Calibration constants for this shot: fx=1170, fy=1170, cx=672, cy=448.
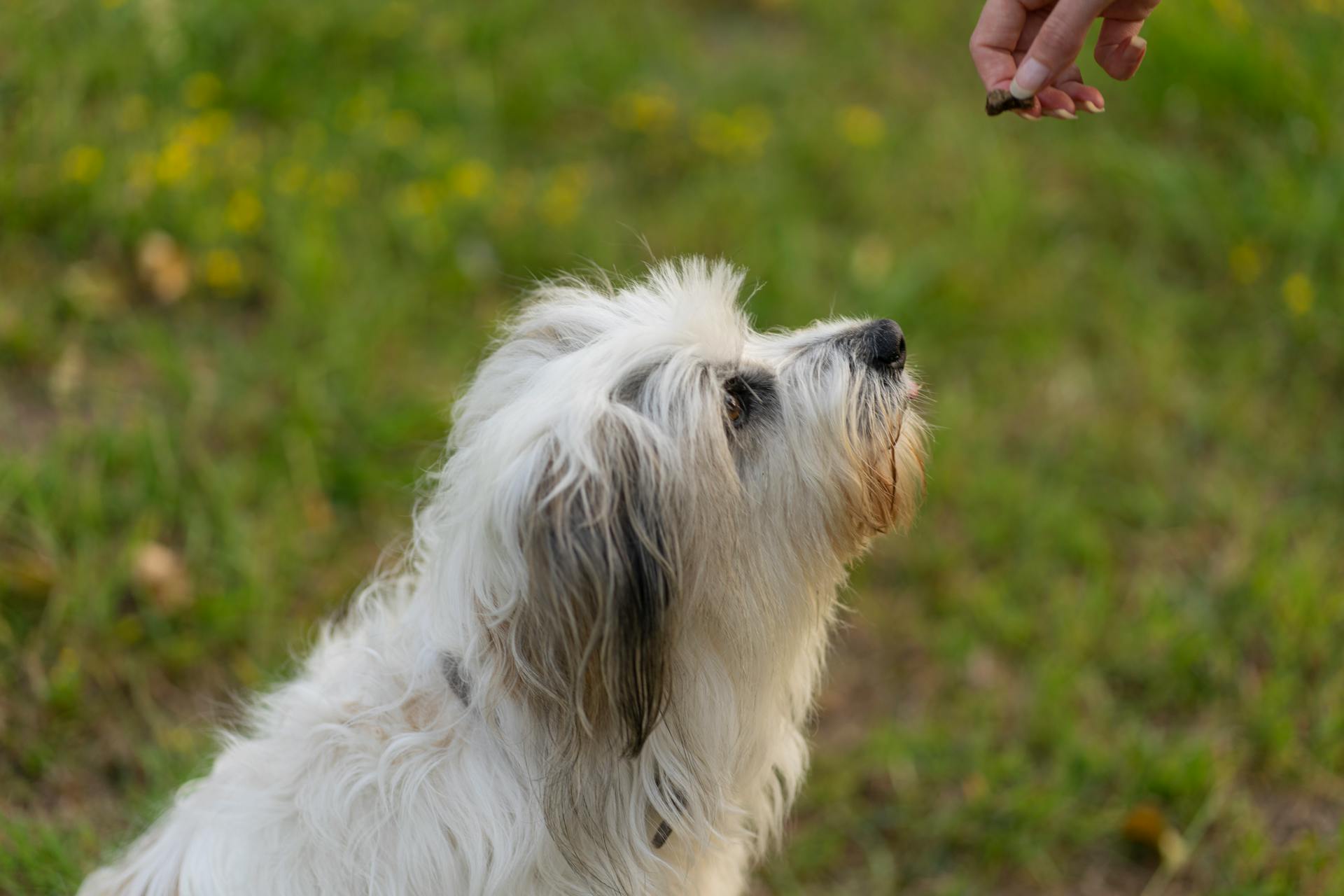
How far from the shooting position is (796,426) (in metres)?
2.29

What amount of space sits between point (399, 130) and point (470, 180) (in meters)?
0.49

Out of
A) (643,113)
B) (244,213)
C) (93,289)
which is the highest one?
(643,113)

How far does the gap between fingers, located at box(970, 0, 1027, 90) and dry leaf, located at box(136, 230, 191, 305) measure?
115 inches

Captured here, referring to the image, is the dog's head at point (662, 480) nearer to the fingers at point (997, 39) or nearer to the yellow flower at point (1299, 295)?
the fingers at point (997, 39)

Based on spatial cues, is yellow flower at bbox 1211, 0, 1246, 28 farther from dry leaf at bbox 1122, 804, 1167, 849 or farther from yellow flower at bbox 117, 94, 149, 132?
yellow flower at bbox 117, 94, 149, 132

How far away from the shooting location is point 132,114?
14.7ft

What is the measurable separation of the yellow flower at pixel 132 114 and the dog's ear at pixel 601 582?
3321 mm

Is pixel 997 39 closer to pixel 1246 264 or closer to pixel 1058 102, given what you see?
pixel 1058 102

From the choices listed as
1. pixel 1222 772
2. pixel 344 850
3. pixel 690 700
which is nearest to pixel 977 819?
pixel 1222 772

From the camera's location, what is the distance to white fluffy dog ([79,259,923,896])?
2.00m

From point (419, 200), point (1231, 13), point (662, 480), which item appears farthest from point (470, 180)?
point (1231, 13)

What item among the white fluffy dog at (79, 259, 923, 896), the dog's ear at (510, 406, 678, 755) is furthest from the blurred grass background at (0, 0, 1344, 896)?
the dog's ear at (510, 406, 678, 755)

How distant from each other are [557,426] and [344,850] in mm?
889

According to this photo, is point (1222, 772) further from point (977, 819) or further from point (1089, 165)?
point (1089, 165)
